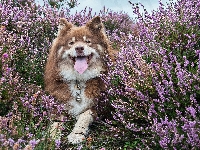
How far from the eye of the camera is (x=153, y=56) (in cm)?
389

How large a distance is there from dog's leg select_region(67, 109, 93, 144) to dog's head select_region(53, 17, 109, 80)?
50cm

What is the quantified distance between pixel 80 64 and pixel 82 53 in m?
0.16

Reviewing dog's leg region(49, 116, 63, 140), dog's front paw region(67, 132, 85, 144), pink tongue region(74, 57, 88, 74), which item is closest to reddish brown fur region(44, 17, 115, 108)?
pink tongue region(74, 57, 88, 74)

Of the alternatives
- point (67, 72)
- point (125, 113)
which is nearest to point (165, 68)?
point (125, 113)

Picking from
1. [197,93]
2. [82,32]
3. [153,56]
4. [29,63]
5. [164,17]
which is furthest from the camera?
[29,63]

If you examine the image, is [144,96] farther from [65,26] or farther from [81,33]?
[65,26]

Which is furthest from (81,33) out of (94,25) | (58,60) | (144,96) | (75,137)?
(144,96)

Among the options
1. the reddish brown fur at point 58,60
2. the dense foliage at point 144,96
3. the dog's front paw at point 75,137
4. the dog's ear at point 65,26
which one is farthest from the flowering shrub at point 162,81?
the dog's ear at point 65,26

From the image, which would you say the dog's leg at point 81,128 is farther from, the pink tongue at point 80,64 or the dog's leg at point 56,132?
the pink tongue at point 80,64

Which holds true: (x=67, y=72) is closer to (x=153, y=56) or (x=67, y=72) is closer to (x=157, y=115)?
(x=153, y=56)

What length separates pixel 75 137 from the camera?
411 centimetres

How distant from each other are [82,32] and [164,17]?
1.11 m

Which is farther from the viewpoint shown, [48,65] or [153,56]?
[48,65]

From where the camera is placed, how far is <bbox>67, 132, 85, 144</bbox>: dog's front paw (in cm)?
407
